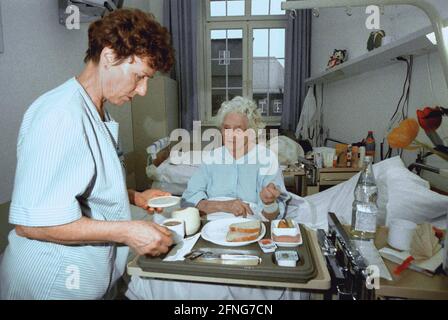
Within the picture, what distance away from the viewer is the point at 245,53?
4.57 m

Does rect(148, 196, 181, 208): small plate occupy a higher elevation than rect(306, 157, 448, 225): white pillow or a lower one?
higher

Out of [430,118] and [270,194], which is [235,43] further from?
[430,118]

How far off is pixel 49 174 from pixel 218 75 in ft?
14.0

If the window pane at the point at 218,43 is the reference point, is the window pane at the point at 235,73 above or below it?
below

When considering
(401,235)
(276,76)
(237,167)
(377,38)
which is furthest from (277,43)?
(401,235)

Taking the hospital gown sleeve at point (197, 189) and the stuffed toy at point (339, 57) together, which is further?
the stuffed toy at point (339, 57)

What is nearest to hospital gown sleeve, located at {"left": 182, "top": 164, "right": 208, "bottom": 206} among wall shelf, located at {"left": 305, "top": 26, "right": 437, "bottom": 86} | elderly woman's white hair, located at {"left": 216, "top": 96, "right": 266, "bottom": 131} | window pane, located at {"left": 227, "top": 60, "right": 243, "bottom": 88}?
elderly woman's white hair, located at {"left": 216, "top": 96, "right": 266, "bottom": 131}

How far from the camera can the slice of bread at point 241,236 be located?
95 centimetres

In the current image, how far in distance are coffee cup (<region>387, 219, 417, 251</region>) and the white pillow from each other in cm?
39

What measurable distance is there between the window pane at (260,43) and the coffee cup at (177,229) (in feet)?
13.4

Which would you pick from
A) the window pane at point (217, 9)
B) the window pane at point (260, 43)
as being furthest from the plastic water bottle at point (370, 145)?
the window pane at point (217, 9)

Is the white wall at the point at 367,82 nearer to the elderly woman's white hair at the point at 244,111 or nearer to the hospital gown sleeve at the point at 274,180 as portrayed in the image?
the hospital gown sleeve at the point at 274,180

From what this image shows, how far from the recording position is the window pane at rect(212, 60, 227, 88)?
4.72 metres

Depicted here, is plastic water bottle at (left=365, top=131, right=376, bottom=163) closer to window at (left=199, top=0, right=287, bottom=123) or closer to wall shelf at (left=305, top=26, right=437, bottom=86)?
wall shelf at (left=305, top=26, right=437, bottom=86)
